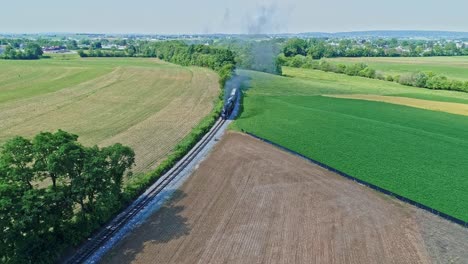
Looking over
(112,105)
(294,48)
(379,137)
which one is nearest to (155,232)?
(379,137)

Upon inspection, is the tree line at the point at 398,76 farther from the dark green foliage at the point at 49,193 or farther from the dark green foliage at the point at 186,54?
the dark green foliage at the point at 49,193

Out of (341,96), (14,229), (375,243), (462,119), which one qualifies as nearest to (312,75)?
(341,96)

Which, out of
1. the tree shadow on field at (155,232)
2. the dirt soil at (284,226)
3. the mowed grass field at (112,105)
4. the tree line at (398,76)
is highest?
the tree line at (398,76)

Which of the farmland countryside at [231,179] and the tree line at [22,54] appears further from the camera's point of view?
the tree line at [22,54]

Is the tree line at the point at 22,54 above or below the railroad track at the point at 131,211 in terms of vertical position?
above

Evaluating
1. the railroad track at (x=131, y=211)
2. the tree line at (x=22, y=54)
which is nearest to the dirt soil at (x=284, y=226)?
the railroad track at (x=131, y=211)

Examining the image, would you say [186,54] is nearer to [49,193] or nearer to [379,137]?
[379,137]
